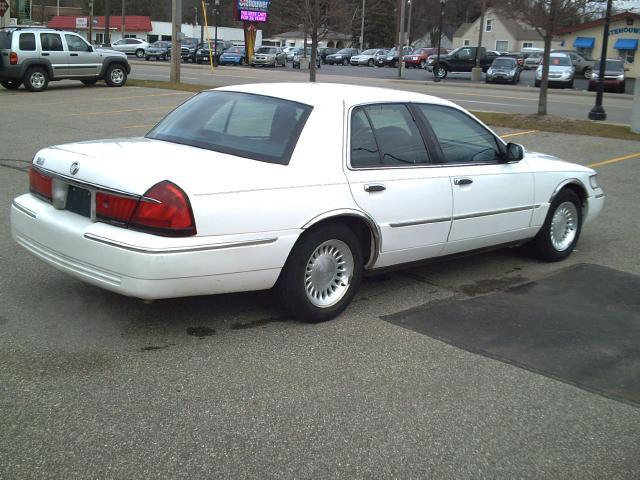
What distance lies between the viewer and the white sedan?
13.9 feet

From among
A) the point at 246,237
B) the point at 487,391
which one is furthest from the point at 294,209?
the point at 487,391

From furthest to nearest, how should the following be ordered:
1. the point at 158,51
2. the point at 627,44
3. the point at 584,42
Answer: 1. the point at 584,42
2. the point at 627,44
3. the point at 158,51

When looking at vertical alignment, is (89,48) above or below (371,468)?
above

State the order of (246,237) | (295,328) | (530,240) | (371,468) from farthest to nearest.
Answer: (530,240), (295,328), (246,237), (371,468)

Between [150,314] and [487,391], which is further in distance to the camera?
[150,314]

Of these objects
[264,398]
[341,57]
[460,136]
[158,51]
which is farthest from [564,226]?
[341,57]

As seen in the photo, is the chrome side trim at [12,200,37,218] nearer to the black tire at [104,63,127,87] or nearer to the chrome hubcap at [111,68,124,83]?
the black tire at [104,63,127,87]

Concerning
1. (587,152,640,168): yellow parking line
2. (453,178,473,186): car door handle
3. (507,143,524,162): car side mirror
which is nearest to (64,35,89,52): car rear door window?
(587,152,640,168): yellow parking line

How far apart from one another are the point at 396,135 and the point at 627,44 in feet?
193

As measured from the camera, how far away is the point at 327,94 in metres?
5.23

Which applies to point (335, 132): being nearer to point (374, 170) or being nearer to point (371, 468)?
point (374, 170)

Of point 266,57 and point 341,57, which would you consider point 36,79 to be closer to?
point 266,57

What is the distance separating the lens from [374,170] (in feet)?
16.8

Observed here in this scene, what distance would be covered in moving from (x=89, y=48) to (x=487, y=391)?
74.3 ft
